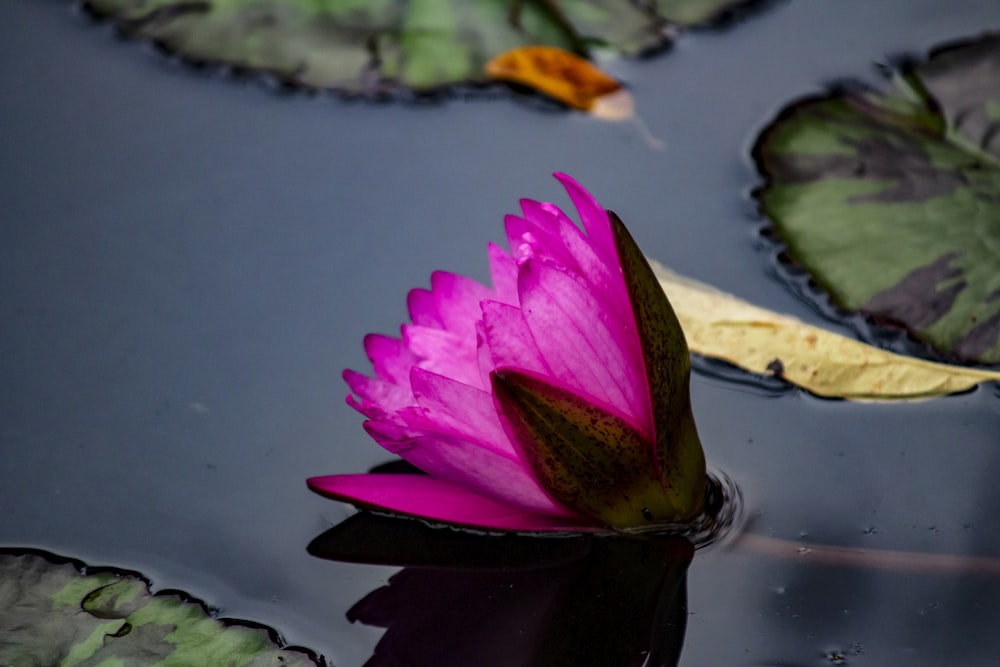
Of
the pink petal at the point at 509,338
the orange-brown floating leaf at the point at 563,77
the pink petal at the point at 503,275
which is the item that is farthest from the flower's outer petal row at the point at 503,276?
the orange-brown floating leaf at the point at 563,77

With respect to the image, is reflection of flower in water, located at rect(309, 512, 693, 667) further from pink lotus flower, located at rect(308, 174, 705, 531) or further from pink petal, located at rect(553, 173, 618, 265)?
pink petal, located at rect(553, 173, 618, 265)

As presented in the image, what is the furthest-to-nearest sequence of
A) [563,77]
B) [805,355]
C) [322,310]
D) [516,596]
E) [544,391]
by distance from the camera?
[563,77]
[322,310]
[805,355]
[516,596]
[544,391]

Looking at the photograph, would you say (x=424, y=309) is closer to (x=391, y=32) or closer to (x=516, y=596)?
(x=516, y=596)

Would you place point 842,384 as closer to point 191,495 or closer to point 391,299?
point 391,299

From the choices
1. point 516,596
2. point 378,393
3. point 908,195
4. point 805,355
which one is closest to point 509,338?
point 378,393

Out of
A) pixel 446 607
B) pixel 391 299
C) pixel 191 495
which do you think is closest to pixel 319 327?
pixel 391 299

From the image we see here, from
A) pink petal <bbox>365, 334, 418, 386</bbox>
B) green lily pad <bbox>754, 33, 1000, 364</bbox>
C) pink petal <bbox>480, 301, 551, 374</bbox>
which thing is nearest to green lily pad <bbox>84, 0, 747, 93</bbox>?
green lily pad <bbox>754, 33, 1000, 364</bbox>
